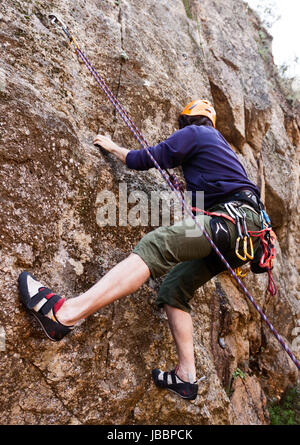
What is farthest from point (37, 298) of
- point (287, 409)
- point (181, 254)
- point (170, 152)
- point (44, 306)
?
point (287, 409)

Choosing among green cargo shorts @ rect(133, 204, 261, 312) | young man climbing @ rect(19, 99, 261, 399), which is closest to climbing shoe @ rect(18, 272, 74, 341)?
young man climbing @ rect(19, 99, 261, 399)

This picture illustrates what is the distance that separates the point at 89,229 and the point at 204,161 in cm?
123

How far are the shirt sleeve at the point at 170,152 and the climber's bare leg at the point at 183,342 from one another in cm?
138

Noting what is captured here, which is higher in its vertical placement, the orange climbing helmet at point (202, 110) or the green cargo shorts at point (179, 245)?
the orange climbing helmet at point (202, 110)

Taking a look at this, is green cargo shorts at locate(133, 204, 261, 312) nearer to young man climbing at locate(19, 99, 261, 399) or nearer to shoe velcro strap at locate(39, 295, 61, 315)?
young man climbing at locate(19, 99, 261, 399)

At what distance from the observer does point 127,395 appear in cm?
250

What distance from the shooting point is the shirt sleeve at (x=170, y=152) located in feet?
8.89

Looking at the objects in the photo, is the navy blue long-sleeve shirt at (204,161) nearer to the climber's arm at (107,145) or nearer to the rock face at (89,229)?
the climber's arm at (107,145)

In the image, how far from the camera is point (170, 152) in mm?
2719

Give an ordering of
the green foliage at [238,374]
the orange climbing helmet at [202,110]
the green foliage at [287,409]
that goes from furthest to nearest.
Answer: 1. the green foliage at [287,409]
2. the green foliage at [238,374]
3. the orange climbing helmet at [202,110]

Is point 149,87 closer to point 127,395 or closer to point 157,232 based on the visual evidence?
point 157,232

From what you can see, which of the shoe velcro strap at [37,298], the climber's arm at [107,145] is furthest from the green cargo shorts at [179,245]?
the climber's arm at [107,145]

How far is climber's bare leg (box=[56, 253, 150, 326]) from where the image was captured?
1999 mm

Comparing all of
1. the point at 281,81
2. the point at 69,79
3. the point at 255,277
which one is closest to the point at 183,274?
the point at 69,79
